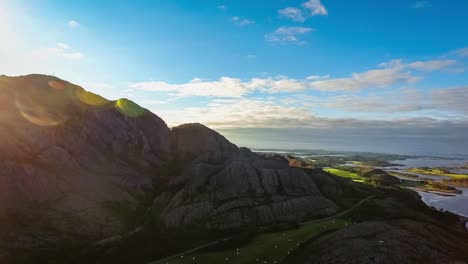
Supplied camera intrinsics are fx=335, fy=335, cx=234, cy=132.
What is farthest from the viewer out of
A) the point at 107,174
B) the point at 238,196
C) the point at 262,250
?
the point at 107,174

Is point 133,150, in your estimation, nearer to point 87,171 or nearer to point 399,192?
point 87,171

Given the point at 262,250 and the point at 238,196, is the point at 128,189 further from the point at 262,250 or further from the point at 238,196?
the point at 262,250

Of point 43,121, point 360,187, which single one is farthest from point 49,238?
point 360,187

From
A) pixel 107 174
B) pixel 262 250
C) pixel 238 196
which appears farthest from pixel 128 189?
pixel 262 250

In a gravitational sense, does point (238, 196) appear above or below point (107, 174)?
below

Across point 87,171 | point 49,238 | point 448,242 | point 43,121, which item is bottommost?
point 49,238

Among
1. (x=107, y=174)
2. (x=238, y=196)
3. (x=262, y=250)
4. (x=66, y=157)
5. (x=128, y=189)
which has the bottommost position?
(x=262, y=250)

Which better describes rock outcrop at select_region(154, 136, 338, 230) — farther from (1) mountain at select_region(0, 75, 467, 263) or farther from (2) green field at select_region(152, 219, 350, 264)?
(2) green field at select_region(152, 219, 350, 264)
